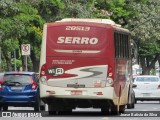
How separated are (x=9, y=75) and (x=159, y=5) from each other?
46594mm

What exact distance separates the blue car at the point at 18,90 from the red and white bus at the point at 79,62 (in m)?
5.06

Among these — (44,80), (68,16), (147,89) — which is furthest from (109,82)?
(68,16)

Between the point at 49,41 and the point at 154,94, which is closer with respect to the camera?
the point at 49,41

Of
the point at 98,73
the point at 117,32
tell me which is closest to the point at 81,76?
the point at 98,73

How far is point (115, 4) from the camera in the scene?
76.4m

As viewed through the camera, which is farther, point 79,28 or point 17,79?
point 17,79

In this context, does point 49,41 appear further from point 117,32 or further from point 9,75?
point 9,75

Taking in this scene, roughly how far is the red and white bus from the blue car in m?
5.06

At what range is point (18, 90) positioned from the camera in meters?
32.7

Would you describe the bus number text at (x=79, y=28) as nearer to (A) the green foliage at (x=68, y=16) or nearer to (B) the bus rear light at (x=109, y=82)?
(B) the bus rear light at (x=109, y=82)

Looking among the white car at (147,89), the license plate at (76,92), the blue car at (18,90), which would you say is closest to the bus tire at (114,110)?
the license plate at (76,92)

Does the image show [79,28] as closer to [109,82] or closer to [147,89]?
[109,82]

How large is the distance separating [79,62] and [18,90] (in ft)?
19.2

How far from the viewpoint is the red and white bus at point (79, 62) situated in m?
27.4
